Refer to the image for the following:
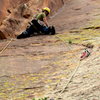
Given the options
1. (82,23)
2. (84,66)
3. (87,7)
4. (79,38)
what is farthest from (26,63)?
(87,7)

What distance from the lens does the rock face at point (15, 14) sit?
11.4m

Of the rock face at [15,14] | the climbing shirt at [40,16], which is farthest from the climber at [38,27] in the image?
the rock face at [15,14]

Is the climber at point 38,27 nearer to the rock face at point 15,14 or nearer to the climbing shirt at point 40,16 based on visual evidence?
the climbing shirt at point 40,16

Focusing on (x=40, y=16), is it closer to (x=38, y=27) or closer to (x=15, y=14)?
(x=38, y=27)

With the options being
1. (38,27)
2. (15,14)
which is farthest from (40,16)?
(15,14)

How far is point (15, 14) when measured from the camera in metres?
12.5

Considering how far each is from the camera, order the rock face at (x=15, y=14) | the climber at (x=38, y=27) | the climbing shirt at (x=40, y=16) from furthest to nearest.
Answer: the rock face at (x=15, y=14)
the climbing shirt at (x=40, y=16)
the climber at (x=38, y=27)

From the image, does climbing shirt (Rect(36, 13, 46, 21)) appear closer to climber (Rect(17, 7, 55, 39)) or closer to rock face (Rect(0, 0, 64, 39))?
climber (Rect(17, 7, 55, 39))

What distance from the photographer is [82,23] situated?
11.6 metres

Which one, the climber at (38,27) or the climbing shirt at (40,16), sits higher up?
the climbing shirt at (40,16)

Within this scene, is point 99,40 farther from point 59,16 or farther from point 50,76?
point 59,16

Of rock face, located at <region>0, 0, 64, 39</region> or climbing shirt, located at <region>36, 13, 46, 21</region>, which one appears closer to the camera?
climbing shirt, located at <region>36, 13, 46, 21</region>

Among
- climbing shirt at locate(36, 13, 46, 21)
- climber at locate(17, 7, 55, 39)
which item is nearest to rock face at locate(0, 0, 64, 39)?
climber at locate(17, 7, 55, 39)

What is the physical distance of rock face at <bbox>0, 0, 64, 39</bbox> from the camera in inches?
450
